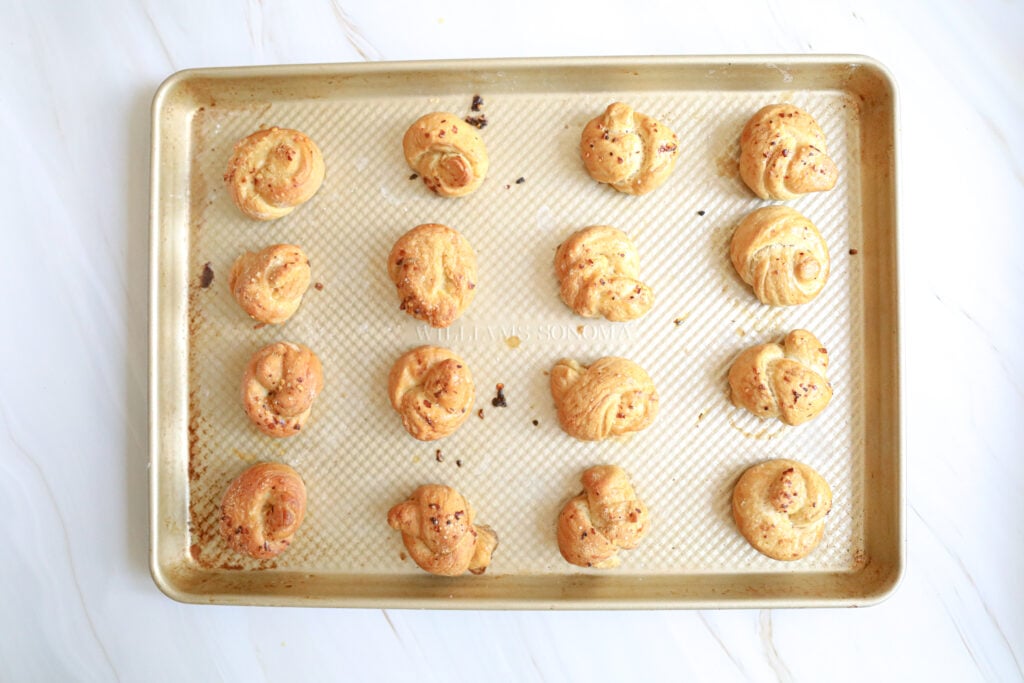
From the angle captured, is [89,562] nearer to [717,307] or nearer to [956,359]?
[717,307]

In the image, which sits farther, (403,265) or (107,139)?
(107,139)

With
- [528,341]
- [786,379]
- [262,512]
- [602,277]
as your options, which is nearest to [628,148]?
[602,277]

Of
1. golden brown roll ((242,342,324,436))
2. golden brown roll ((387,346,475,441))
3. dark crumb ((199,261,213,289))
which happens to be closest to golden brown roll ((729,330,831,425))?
golden brown roll ((387,346,475,441))

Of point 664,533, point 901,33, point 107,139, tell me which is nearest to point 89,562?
point 107,139

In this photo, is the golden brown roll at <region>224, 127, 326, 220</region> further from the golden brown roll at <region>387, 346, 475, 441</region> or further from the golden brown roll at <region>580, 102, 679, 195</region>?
the golden brown roll at <region>580, 102, 679, 195</region>

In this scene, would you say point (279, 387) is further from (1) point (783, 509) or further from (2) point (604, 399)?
(1) point (783, 509)

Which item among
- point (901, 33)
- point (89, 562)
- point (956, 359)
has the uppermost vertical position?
point (901, 33)
